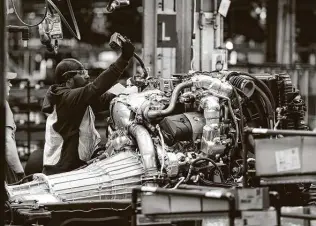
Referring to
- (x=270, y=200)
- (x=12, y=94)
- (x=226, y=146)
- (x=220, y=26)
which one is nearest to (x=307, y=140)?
(x=270, y=200)

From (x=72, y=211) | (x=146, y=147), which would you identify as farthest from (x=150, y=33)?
(x=72, y=211)

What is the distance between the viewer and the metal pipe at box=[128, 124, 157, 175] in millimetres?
8664

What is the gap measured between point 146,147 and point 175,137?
1.41 feet

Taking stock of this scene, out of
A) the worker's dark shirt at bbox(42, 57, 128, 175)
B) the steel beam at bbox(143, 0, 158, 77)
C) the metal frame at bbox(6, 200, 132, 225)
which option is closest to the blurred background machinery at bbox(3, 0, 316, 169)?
the steel beam at bbox(143, 0, 158, 77)

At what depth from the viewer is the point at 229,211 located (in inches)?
233

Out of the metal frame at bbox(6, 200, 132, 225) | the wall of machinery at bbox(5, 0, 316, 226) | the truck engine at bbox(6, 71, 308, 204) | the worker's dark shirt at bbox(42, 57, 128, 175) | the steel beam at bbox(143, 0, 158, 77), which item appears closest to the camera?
the metal frame at bbox(6, 200, 132, 225)

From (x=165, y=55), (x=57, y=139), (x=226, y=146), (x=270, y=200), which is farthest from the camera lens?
(x=165, y=55)

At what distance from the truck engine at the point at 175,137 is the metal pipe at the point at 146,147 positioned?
11 millimetres

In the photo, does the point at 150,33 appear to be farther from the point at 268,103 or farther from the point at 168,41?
the point at 268,103

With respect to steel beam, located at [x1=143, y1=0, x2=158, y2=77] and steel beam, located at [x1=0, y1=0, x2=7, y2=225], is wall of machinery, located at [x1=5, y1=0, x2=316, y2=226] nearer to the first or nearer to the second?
steel beam, located at [x1=143, y1=0, x2=158, y2=77]

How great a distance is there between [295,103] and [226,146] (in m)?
1.22

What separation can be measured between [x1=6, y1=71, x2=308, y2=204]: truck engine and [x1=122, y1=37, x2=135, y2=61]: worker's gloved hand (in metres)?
0.54

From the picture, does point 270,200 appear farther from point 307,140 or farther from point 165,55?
point 165,55

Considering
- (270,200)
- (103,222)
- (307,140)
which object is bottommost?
(103,222)
